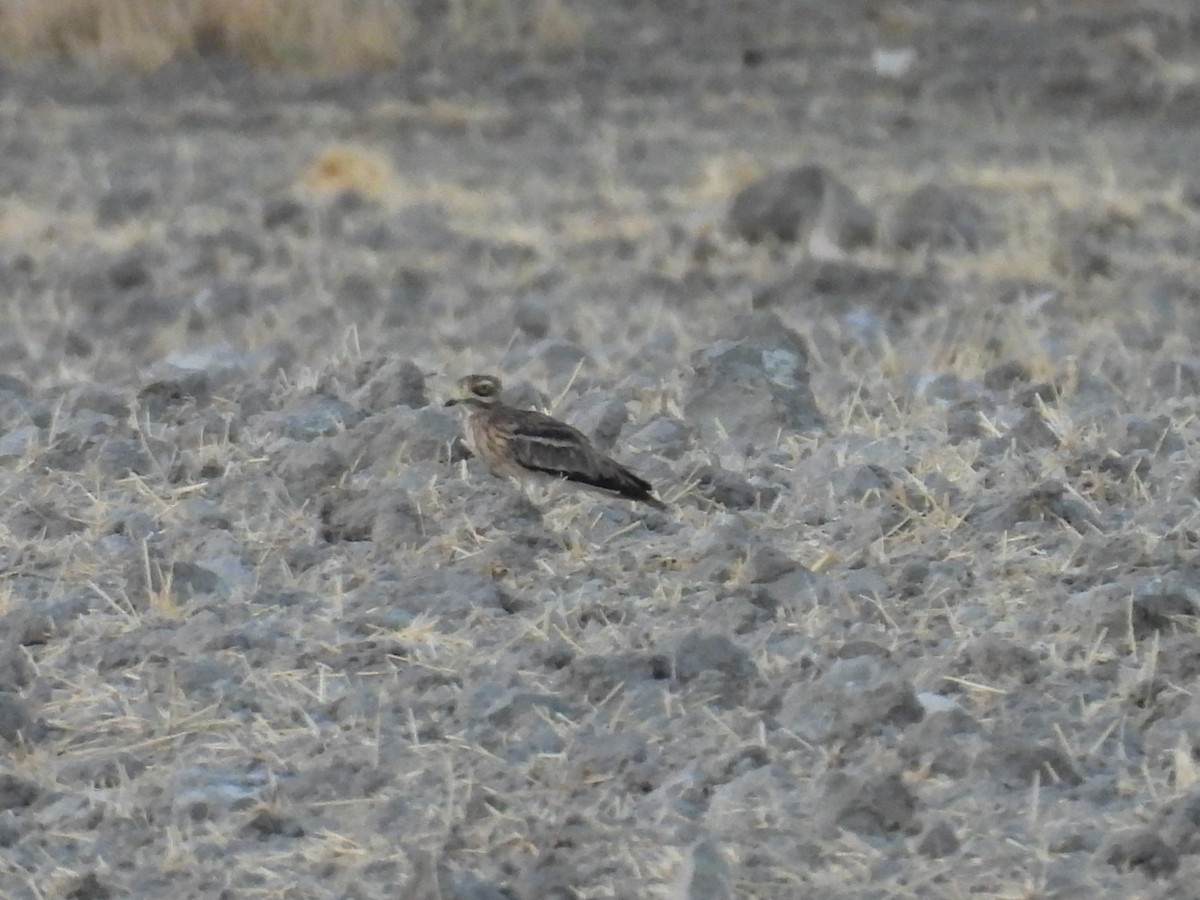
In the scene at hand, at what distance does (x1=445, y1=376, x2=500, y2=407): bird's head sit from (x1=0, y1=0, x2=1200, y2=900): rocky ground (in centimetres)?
13

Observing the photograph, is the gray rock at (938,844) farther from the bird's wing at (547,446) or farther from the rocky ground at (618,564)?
the bird's wing at (547,446)

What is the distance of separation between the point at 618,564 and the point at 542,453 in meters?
0.45

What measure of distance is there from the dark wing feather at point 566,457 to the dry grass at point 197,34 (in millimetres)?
12364

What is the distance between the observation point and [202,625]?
5227mm

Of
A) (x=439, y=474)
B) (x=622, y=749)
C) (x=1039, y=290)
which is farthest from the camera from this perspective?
(x=1039, y=290)

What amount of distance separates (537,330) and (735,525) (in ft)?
13.2

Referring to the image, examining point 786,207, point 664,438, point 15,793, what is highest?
point 15,793

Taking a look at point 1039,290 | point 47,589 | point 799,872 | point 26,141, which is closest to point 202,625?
point 47,589

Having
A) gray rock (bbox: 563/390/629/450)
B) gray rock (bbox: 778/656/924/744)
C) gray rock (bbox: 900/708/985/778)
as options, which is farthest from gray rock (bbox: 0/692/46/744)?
gray rock (bbox: 563/390/629/450)

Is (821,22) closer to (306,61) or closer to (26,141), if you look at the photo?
(306,61)

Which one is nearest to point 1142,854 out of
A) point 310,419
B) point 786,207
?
point 310,419

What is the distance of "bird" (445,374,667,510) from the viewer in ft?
19.4

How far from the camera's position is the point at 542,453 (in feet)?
19.9

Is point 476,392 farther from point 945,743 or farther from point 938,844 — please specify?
point 938,844
